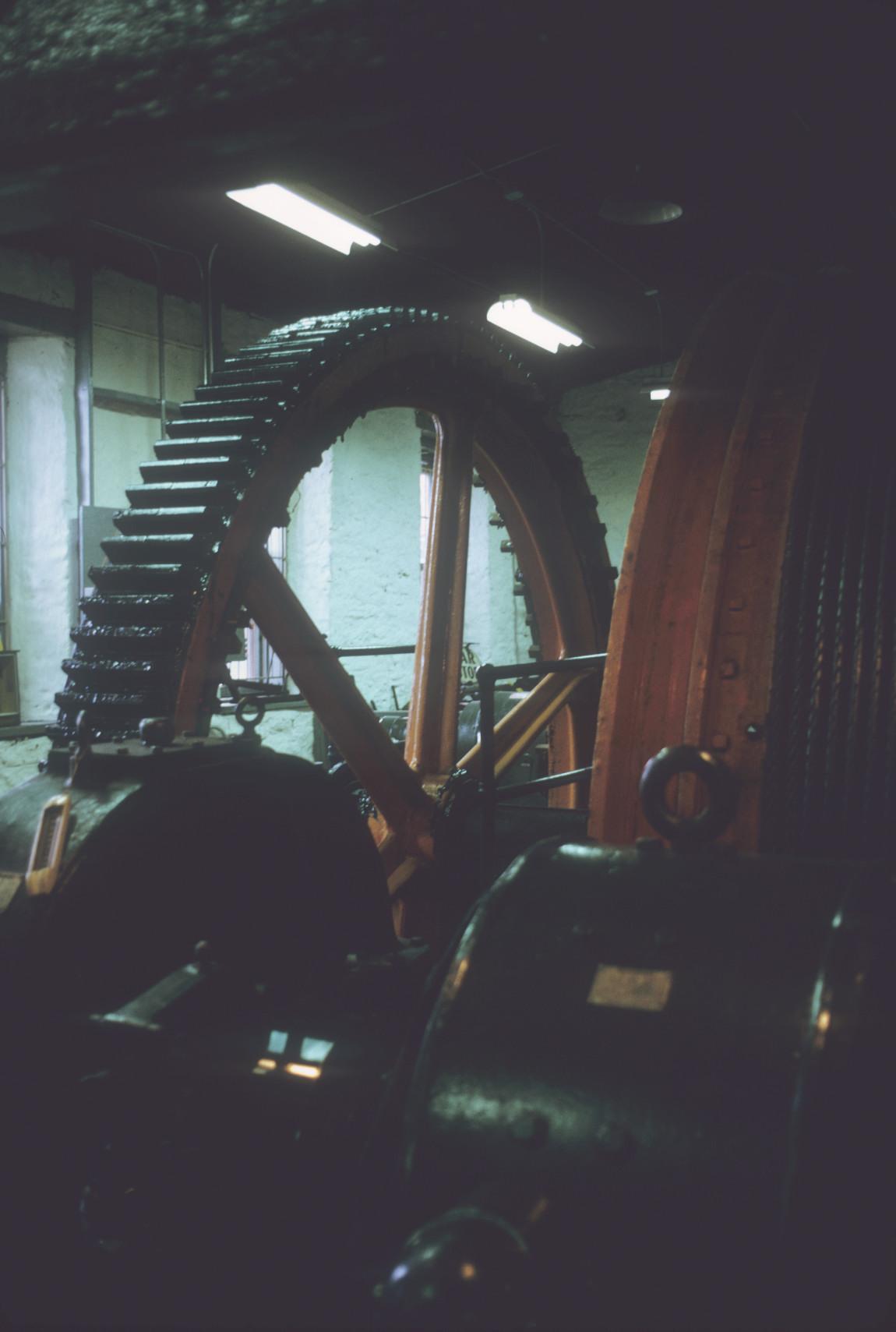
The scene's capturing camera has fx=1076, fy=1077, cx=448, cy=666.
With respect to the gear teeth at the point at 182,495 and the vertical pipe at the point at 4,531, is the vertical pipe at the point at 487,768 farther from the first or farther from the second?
the vertical pipe at the point at 4,531

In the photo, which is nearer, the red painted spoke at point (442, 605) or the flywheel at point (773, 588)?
the flywheel at point (773, 588)

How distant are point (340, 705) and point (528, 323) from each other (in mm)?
6419

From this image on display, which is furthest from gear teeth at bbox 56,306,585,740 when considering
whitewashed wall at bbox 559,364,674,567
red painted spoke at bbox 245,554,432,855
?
whitewashed wall at bbox 559,364,674,567

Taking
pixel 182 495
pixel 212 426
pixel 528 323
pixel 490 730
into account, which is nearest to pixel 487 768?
pixel 490 730

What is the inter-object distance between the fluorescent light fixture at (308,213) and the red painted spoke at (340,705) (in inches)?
150

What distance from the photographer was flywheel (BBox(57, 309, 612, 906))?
2.44 meters

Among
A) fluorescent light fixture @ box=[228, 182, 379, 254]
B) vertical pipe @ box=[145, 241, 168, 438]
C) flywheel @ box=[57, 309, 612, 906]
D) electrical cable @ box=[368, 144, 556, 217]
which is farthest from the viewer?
vertical pipe @ box=[145, 241, 168, 438]

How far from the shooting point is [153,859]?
5.14 ft

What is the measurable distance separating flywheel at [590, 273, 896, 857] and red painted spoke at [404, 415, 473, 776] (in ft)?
6.00

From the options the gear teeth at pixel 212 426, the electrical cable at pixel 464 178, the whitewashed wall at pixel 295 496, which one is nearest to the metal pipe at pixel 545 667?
the gear teeth at pixel 212 426

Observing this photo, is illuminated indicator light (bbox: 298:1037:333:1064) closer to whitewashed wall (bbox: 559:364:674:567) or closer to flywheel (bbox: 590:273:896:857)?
flywheel (bbox: 590:273:896:857)

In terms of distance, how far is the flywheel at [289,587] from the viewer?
2436mm

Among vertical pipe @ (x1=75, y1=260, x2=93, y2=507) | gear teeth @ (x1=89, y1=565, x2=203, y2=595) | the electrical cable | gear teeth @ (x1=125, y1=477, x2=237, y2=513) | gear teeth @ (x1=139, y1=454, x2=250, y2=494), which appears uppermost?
the electrical cable

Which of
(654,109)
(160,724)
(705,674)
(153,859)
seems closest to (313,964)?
(153,859)
